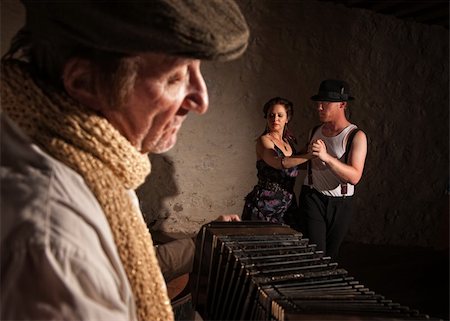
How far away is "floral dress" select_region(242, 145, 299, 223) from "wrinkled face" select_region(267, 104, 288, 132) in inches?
7.3

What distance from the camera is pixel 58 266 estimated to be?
24.0 inches

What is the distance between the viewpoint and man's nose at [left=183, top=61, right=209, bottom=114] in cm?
87

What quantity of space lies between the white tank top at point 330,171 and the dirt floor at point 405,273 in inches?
42.9

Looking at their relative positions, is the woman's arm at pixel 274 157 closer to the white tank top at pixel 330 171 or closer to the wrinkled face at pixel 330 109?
the white tank top at pixel 330 171

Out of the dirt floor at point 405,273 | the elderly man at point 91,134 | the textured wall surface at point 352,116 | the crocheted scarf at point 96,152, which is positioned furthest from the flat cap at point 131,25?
the textured wall surface at point 352,116

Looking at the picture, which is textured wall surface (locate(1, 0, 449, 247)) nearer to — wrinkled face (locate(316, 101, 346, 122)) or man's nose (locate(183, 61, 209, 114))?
wrinkled face (locate(316, 101, 346, 122))

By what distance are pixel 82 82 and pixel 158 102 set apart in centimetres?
13

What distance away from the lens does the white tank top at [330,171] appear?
9.66ft

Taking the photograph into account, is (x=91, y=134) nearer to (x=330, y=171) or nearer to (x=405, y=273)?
(x=330, y=171)

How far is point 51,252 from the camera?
611mm

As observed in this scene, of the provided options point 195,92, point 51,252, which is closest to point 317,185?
point 195,92

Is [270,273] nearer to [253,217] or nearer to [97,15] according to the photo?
[97,15]

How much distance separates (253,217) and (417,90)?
305 centimetres

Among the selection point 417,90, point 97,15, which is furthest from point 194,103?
point 417,90
